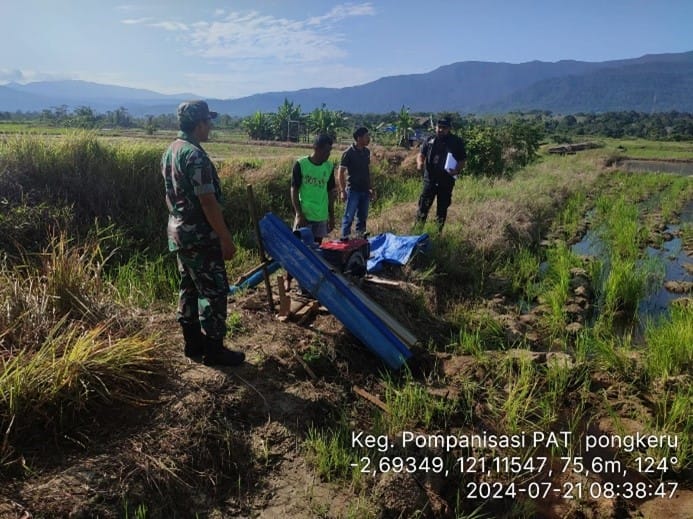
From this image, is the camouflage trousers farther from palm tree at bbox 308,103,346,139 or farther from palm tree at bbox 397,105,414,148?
palm tree at bbox 308,103,346,139

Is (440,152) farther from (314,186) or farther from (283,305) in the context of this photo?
(283,305)

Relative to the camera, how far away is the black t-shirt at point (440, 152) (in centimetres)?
634

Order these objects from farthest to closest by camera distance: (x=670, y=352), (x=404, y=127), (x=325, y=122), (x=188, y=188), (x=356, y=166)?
(x=325, y=122) → (x=404, y=127) → (x=356, y=166) → (x=670, y=352) → (x=188, y=188)

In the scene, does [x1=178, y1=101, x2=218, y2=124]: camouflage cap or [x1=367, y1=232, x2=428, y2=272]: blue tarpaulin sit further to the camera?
[x1=367, y1=232, x2=428, y2=272]: blue tarpaulin

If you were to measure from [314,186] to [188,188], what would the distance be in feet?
6.25

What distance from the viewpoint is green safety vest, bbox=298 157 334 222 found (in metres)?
4.53

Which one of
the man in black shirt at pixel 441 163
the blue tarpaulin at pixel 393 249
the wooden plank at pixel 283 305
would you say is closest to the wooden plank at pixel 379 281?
the blue tarpaulin at pixel 393 249

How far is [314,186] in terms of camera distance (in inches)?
179

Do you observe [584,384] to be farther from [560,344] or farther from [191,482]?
[191,482]

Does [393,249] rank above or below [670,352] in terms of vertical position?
above

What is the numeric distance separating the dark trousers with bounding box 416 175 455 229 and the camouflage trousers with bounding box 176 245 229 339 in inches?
169

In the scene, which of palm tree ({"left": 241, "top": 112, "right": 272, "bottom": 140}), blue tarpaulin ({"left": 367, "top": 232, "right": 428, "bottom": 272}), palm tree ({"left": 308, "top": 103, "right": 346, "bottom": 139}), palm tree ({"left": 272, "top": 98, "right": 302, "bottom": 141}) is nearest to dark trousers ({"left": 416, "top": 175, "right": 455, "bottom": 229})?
blue tarpaulin ({"left": 367, "top": 232, "right": 428, "bottom": 272})

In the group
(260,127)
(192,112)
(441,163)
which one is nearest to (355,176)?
(441,163)

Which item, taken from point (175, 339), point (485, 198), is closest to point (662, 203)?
point (485, 198)
